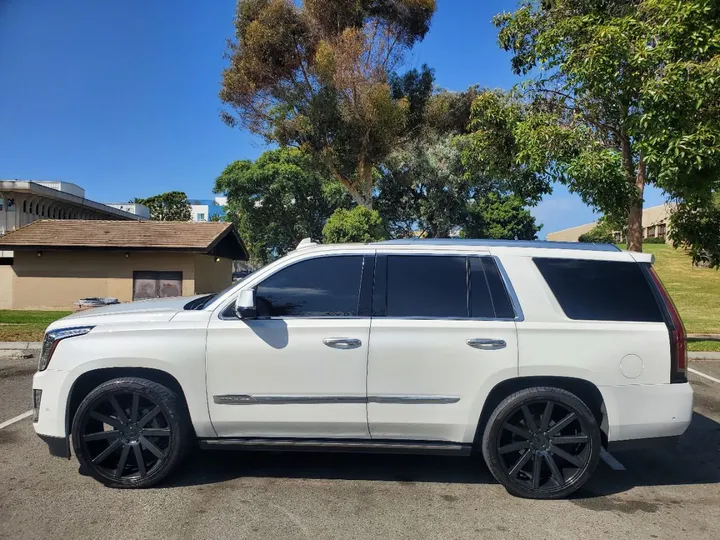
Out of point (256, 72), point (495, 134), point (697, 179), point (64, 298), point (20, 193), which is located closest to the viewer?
point (697, 179)

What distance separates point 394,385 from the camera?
4.09 metres

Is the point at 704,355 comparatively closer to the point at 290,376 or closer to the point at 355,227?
the point at 290,376

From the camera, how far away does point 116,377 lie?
14.1 feet

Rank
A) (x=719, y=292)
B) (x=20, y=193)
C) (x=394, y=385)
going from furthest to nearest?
(x=20, y=193) → (x=719, y=292) → (x=394, y=385)

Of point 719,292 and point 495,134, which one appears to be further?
point 719,292

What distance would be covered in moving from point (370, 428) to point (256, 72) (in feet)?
77.7

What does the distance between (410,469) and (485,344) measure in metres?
1.41

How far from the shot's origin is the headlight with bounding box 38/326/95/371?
13.9 ft

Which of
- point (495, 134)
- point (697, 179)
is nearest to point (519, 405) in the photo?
point (697, 179)

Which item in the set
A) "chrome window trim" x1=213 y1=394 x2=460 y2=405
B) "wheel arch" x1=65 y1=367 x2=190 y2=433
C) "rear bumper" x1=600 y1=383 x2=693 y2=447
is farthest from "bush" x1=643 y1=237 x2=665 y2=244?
"wheel arch" x1=65 y1=367 x2=190 y2=433

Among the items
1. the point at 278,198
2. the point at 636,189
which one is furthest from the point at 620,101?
the point at 278,198

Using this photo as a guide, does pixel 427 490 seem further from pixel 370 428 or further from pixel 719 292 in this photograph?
pixel 719 292

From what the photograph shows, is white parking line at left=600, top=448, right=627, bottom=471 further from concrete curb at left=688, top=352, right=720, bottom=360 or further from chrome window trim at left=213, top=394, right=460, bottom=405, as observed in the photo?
concrete curb at left=688, top=352, right=720, bottom=360

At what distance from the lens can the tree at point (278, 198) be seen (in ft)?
116
